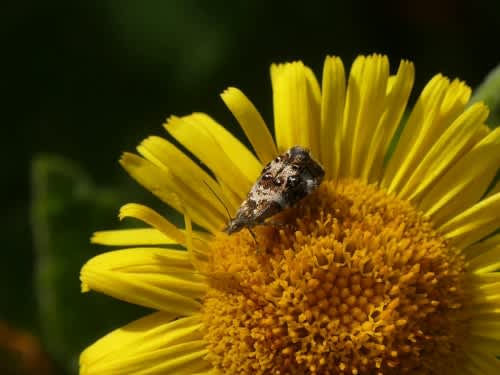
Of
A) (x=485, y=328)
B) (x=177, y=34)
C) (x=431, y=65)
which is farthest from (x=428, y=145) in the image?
(x=177, y=34)

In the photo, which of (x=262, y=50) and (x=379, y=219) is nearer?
(x=379, y=219)

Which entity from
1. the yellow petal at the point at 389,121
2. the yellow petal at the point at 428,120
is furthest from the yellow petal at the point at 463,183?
the yellow petal at the point at 389,121

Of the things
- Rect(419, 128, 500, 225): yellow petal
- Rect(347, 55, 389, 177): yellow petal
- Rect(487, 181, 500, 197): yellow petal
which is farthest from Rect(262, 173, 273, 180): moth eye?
Rect(487, 181, 500, 197): yellow petal

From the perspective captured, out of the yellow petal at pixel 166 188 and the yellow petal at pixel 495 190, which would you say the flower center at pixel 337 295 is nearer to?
the yellow petal at pixel 166 188

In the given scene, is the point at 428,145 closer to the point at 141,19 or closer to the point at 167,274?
the point at 167,274

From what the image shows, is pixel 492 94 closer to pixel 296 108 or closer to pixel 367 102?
pixel 367 102
